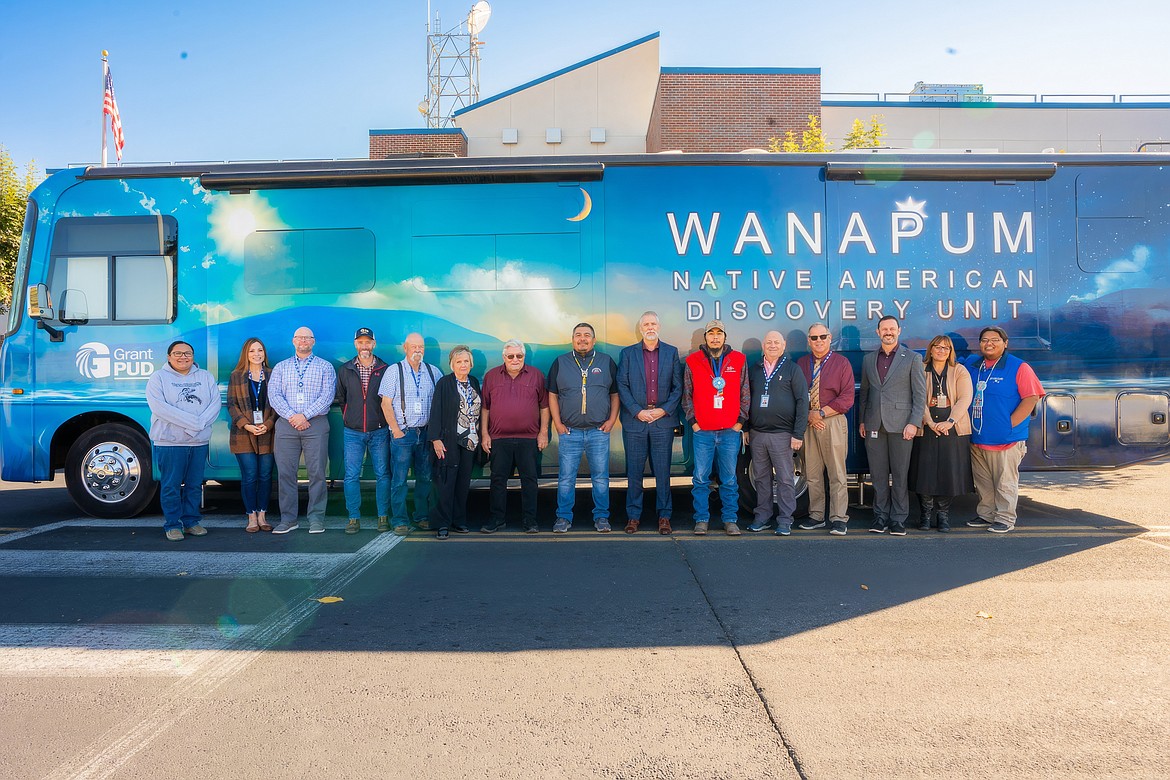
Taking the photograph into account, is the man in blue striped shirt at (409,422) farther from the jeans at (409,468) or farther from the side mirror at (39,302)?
the side mirror at (39,302)

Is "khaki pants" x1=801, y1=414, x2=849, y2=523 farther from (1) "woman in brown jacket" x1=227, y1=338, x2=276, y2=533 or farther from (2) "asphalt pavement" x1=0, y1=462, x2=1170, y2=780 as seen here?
(1) "woman in brown jacket" x1=227, y1=338, x2=276, y2=533

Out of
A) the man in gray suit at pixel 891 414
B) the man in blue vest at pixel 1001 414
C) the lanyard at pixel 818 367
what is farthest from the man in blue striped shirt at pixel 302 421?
the man in blue vest at pixel 1001 414

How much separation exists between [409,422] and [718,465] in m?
2.97

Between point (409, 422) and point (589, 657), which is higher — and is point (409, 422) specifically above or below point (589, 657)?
above

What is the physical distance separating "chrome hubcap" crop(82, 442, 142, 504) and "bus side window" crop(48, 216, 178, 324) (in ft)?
4.43

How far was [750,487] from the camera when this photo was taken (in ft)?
24.7

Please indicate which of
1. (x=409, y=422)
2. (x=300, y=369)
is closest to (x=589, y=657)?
(x=409, y=422)

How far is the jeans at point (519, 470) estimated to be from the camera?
23.4ft

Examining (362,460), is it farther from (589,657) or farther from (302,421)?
(589,657)

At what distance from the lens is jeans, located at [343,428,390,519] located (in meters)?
7.09

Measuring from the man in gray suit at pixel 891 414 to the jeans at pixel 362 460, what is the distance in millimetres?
4586

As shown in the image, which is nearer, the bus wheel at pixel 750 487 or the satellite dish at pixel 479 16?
the bus wheel at pixel 750 487

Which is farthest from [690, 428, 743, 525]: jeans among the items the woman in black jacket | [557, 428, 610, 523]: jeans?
the woman in black jacket

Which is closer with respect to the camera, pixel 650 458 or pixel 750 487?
pixel 650 458
